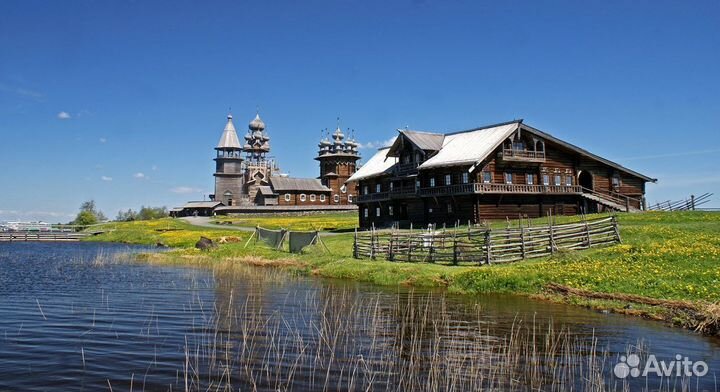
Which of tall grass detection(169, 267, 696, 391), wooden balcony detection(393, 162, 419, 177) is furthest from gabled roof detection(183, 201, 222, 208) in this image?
tall grass detection(169, 267, 696, 391)

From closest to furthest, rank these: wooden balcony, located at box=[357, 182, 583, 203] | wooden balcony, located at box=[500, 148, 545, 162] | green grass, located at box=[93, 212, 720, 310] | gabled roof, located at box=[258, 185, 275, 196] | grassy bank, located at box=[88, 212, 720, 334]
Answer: grassy bank, located at box=[88, 212, 720, 334]
green grass, located at box=[93, 212, 720, 310]
wooden balcony, located at box=[357, 182, 583, 203]
wooden balcony, located at box=[500, 148, 545, 162]
gabled roof, located at box=[258, 185, 275, 196]

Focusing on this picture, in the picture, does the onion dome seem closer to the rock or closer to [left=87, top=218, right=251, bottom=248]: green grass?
[left=87, top=218, right=251, bottom=248]: green grass

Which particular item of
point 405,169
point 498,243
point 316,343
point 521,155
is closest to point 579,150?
point 521,155

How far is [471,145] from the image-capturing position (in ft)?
154

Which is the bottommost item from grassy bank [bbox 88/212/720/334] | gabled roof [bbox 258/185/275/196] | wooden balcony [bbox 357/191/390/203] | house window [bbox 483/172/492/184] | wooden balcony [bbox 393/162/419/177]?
grassy bank [bbox 88/212/720/334]

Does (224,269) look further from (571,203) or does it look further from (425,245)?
(571,203)

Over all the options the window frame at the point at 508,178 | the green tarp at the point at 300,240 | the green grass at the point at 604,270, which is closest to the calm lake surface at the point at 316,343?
the green grass at the point at 604,270

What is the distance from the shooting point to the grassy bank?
15.6 metres

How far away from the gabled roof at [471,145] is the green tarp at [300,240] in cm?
1536

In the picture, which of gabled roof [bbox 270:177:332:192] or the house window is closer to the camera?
the house window

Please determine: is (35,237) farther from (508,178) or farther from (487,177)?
(508,178)

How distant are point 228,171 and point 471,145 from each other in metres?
71.6

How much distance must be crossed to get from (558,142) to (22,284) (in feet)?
137

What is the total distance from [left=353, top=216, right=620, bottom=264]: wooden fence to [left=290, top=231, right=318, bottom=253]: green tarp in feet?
21.4
